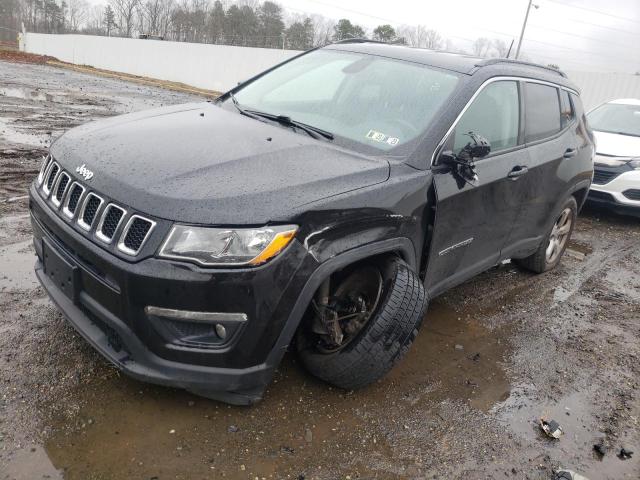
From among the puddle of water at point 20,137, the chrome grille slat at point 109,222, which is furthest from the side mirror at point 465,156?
the puddle of water at point 20,137

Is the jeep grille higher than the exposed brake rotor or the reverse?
higher

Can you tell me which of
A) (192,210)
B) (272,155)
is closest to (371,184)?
(272,155)

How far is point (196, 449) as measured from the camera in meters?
2.51

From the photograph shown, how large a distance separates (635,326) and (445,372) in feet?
7.06

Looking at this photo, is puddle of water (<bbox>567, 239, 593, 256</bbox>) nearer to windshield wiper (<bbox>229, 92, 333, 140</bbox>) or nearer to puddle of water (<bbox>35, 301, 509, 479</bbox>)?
puddle of water (<bbox>35, 301, 509, 479</bbox>)

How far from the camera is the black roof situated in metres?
3.66

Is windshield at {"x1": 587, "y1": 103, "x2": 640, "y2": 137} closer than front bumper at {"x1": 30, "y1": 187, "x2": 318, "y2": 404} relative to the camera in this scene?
No

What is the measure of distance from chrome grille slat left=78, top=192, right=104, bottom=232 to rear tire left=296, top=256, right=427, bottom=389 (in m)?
1.23

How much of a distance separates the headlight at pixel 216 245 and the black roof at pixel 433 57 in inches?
81.4

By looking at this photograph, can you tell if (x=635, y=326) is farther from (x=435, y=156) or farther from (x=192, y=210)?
(x=192, y=210)

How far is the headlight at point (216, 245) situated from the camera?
2.29 metres

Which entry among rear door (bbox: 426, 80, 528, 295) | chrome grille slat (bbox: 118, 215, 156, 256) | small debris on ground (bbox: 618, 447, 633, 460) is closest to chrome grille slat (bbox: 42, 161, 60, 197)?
chrome grille slat (bbox: 118, 215, 156, 256)

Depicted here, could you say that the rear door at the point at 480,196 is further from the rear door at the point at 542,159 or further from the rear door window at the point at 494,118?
the rear door at the point at 542,159

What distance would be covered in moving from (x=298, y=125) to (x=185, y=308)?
5.09 ft
